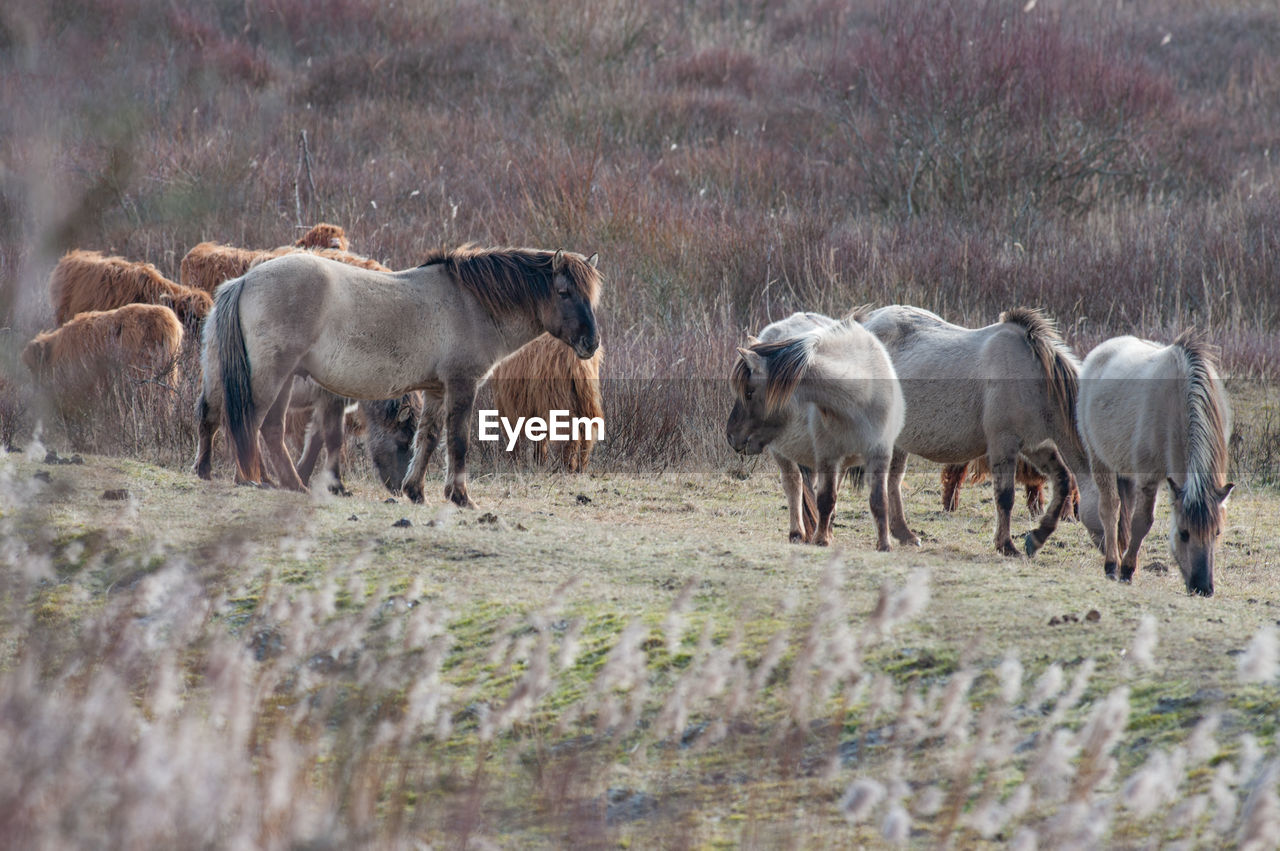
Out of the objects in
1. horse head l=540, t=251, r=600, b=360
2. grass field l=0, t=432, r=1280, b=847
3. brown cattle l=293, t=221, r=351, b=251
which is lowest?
grass field l=0, t=432, r=1280, b=847

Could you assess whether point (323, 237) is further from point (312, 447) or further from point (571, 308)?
point (571, 308)

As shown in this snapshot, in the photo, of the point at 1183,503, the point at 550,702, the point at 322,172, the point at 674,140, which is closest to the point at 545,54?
the point at 674,140

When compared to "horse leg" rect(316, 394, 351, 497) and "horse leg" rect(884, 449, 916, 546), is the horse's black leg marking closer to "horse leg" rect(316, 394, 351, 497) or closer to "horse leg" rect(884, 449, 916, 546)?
"horse leg" rect(316, 394, 351, 497)

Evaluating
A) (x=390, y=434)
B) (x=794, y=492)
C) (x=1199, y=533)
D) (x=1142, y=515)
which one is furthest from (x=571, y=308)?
(x=1199, y=533)

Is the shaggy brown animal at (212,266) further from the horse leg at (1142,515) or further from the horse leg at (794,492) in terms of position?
the horse leg at (1142,515)

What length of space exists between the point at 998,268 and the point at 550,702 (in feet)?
34.7

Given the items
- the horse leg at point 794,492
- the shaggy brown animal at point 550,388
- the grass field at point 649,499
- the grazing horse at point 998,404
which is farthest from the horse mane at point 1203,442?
the shaggy brown animal at point 550,388

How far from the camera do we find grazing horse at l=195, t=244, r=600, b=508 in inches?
257

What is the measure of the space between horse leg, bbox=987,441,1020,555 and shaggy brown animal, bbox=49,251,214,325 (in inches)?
223

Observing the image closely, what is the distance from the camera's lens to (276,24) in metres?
23.3

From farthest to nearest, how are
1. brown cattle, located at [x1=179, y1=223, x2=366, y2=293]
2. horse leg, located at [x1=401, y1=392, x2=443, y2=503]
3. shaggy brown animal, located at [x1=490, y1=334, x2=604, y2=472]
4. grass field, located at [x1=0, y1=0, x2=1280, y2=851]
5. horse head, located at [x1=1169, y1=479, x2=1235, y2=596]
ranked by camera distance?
brown cattle, located at [x1=179, y1=223, x2=366, y2=293], shaggy brown animal, located at [x1=490, y1=334, x2=604, y2=472], horse leg, located at [x1=401, y1=392, x2=443, y2=503], horse head, located at [x1=1169, y1=479, x2=1235, y2=596], grass field, located at [x1=0, y1=0, x2=1280, y2=851]

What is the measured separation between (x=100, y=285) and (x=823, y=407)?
5.88 m

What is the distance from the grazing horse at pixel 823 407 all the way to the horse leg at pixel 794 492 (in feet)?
0.13

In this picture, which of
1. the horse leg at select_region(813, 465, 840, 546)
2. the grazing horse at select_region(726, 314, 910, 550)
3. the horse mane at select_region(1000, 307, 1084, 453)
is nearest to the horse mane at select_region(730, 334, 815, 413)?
the grazing horse at select_region(726, 314, 910, 550)
